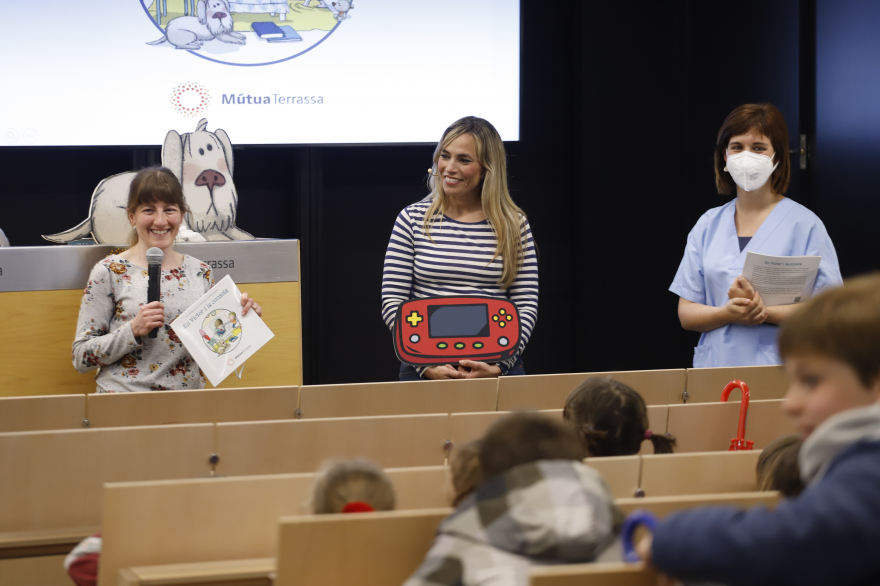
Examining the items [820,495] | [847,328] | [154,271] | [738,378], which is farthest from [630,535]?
[154,271]

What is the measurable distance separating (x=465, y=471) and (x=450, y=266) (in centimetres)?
124

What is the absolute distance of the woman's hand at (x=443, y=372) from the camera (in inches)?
90.7

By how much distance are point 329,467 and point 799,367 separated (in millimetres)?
687

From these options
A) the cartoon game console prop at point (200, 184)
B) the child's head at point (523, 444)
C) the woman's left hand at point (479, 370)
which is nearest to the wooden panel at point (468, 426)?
the woman's left hand at point (479, 370)

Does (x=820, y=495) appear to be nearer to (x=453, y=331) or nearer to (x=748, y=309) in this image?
(x=453, y=331)

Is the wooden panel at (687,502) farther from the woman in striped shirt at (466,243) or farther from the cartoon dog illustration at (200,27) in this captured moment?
the cartoon dog illustration at (200,27)

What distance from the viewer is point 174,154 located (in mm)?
3045

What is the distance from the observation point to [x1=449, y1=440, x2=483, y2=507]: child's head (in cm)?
124

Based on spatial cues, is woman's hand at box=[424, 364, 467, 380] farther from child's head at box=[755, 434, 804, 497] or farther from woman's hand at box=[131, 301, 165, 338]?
child's head at box=[755, 434, 804, 497]

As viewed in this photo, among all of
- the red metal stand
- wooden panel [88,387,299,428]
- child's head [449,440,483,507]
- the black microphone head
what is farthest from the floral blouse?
the red metal stand

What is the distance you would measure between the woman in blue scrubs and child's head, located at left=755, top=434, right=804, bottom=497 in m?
0.93

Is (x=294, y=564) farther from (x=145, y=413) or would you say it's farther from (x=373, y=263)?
(x=373, y=263)

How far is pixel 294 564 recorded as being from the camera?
1.11 m

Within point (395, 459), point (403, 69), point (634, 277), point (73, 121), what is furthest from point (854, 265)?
point (73, 121)
